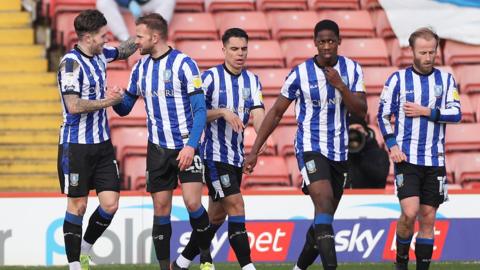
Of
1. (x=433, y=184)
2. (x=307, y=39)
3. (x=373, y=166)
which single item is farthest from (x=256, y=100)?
(x=307, y=39)

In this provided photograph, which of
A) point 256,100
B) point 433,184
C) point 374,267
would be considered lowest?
point 374,267

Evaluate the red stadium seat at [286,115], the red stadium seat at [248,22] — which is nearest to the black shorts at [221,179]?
the red stadium seat at [286,115]

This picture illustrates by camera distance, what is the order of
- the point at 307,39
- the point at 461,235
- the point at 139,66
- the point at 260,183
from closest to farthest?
1. the point at 139,66
2. the point at 461,235
3. the point at 260,183
4. the point at 307,39

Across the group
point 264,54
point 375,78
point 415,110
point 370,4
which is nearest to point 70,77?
point 415,110

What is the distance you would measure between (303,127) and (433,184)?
1.26 m

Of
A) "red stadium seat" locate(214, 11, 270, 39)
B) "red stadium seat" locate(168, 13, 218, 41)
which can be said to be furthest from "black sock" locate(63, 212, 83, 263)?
"red stadium seat" locate(214, 11, 270, 39)

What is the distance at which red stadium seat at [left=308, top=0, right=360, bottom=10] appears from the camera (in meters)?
17.7

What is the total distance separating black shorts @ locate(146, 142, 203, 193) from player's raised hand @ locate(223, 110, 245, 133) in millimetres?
421

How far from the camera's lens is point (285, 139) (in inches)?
618

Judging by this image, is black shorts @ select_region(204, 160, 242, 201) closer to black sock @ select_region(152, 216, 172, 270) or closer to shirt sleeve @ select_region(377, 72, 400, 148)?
black sock @ select_region(152, 216, 172, 270)

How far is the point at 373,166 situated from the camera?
14555 millimetres

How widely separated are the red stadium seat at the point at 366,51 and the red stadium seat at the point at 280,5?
0.99 m

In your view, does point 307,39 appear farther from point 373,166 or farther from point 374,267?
point 374,267

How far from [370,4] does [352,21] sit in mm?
477
